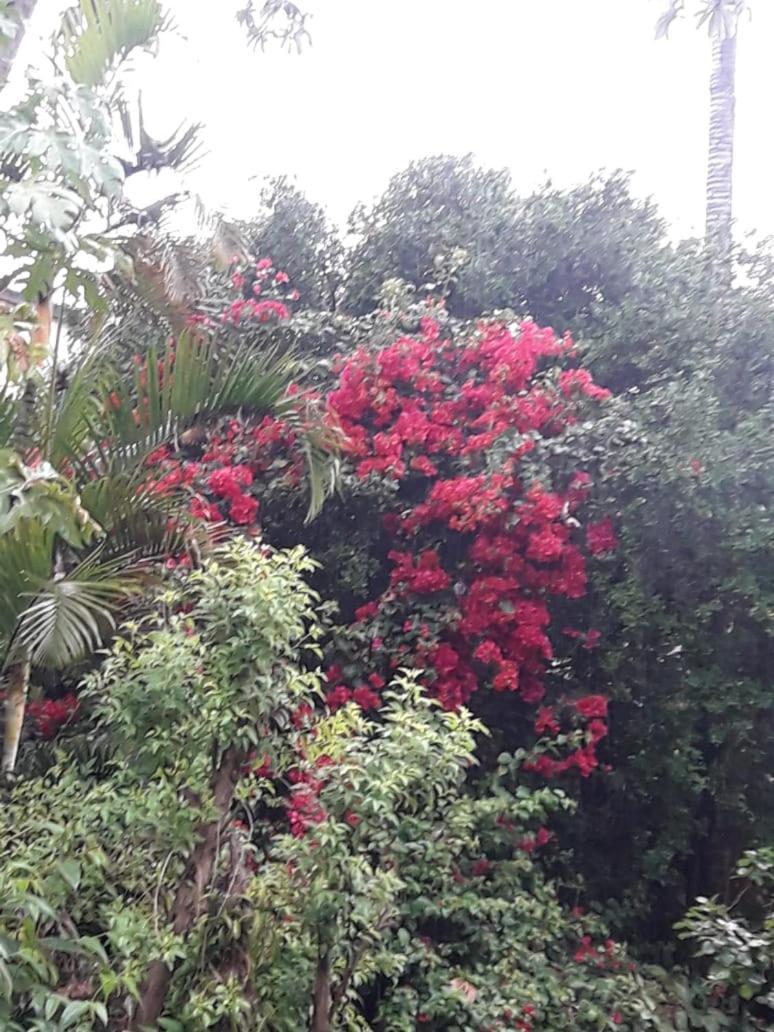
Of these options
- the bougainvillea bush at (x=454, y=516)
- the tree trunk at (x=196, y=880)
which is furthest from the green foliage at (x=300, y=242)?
the tree trunk at (x=196, y=880)

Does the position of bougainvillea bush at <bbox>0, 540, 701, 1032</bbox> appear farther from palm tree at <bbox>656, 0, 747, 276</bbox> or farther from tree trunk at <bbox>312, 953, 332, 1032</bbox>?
palm tree at <bbox>656, 0, 747, 276</bbox>

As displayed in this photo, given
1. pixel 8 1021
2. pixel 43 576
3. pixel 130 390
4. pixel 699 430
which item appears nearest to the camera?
pixel 8 1021

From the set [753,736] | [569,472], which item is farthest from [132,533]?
[753,736]

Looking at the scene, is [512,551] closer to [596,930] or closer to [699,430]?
[699,430]

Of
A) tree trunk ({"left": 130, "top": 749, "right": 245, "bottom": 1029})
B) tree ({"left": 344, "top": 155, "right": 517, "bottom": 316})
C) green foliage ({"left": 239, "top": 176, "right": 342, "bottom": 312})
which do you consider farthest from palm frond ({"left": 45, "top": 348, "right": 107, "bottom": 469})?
green foliage ({"left": 239, "top": 176, "right": 342, "bottom": 312})

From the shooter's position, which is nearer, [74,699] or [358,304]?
[74,699]

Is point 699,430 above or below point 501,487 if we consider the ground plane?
above

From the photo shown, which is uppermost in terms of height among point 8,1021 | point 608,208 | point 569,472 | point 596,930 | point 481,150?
point 481,150

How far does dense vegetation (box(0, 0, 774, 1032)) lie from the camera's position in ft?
8.16

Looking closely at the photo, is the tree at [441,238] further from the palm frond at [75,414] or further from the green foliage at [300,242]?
the palm frond at [75,414]

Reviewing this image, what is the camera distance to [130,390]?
12.2 ft

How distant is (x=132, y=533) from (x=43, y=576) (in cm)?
46

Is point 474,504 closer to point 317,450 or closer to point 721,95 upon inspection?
point 317,450

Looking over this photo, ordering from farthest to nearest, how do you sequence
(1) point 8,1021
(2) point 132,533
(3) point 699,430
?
1. (3) point 699,430
2. (2) point 132,533
3. (1) point 8,1021
